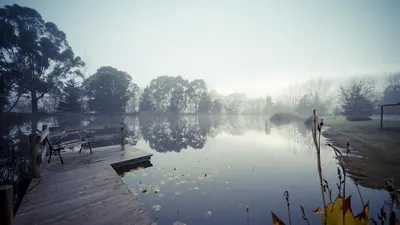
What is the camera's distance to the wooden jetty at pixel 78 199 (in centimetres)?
412

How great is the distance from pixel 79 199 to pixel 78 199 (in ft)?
0.09

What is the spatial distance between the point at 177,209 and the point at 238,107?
352ft

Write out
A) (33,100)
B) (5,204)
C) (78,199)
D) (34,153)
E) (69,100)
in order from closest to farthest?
(5,204)
(78,199)
(34,153)
(33,100)
(69,100)

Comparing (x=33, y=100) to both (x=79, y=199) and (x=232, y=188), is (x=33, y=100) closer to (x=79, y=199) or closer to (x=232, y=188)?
(x=79, y=199)

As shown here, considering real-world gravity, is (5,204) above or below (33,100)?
below

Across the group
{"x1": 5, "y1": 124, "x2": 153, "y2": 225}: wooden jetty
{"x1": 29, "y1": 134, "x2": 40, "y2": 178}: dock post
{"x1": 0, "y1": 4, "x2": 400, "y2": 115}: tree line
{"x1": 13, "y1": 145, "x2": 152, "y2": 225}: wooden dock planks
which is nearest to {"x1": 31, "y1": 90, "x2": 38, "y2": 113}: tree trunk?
{"x1": 0, "y1": 4, "x2": 400, "y2": 115}: tree line

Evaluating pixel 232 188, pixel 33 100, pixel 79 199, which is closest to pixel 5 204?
pixel 79 199

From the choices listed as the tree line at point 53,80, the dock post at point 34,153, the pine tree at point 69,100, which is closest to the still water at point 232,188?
the dock post at point 34,153

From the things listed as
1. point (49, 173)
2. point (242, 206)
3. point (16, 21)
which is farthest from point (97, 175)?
point (16, 21)

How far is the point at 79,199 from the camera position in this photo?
16.3 feet

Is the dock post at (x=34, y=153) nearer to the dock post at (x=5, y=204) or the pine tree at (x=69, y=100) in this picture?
the dock post at (x=5, y=204)

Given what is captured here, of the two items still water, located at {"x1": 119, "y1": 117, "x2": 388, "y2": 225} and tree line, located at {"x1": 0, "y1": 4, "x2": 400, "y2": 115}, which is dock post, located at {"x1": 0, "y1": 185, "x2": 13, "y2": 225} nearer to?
still water, located at {"x1": 119, "y1": 117, "x2": 388, "y2": 225}

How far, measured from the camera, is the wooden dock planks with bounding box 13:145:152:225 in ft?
13.5

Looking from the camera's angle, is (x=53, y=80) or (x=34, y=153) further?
(x=53, y=80)
